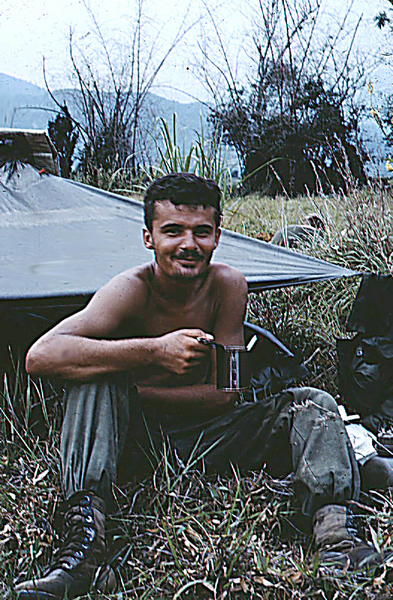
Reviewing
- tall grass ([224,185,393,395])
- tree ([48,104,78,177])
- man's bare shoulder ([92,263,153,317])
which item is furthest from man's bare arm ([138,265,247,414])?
tree ([48,104,78,177])

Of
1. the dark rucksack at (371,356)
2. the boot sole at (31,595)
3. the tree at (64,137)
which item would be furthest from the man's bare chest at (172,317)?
the tree at (64,137)

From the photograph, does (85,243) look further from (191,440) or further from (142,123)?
(142,123)

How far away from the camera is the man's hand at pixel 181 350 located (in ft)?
6.47

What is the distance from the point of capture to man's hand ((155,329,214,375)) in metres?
1.97

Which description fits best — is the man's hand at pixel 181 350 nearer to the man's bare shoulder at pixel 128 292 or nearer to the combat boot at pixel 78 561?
the man's bare shoulder at pixel 128 292

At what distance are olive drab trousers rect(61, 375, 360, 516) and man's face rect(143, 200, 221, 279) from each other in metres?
0.39

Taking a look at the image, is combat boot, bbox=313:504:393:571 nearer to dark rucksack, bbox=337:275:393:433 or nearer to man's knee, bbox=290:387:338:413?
man's knee, bbox=290:387:338:413

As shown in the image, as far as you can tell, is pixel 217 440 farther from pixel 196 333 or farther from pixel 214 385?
pixel 196 333

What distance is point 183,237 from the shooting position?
2049mm

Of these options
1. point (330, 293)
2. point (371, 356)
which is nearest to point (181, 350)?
point (371, 356)

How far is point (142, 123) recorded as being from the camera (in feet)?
14.5

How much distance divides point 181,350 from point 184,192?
0.49 meters

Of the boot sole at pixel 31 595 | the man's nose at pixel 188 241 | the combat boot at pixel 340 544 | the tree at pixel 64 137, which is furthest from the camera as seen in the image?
the tree at pixel 64 137

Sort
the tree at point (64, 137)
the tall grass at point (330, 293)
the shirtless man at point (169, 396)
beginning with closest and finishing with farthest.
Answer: the shirtless man at point (169, 396), the tall grass at point (330, 293), the tree at point (64, 137)
